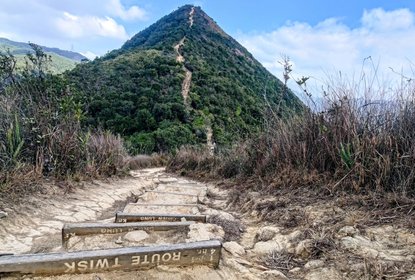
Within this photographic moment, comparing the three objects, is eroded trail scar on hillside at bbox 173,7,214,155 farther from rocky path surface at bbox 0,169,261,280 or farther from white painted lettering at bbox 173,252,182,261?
white painted lettering at bbox 173,252,182,261

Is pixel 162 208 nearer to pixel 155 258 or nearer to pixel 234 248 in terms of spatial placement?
pixel 234 248

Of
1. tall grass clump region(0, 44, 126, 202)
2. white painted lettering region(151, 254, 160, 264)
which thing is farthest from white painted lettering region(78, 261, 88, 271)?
tall grass clump region(0, 44, 126, 202)

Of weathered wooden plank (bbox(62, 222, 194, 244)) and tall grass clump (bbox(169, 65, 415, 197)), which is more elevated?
tall grass clump (bbox(169, 65, 415, 197))

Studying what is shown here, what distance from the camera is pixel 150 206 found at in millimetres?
3445

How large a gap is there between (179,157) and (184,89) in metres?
21.0

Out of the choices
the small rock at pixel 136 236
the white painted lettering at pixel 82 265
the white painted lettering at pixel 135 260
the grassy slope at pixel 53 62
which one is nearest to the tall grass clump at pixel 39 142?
the small rock at pixel 136 236

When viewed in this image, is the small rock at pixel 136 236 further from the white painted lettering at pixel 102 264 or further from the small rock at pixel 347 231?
the small rock at pixel 347 231

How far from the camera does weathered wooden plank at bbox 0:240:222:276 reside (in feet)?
5.22

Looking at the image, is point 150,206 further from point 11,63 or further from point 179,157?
point 179,157

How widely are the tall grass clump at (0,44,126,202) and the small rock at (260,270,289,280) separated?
8.35ft

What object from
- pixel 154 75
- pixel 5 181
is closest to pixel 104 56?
pixel 154 75

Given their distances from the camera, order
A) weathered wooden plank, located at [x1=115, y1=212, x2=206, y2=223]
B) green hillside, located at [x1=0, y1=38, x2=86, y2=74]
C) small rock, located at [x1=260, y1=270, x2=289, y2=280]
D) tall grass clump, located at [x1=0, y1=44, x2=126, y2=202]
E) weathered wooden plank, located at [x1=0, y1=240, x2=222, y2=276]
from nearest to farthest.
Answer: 1. weathered wooden plank, located at [x1=0, y1=240, x2=222, y2=276]
2. small rock, located at [x1=260, y1=270, x2=289, y2=280]
3. weathered wooden plank, located at [x1=115, y1=212, x2=206, y2=223]
4. tall grass clump, located at [x1=0, y1=44, x2=126, y2=202]
5. green hillside, located at [x1=0, y1=38, x2=86, y2=74]

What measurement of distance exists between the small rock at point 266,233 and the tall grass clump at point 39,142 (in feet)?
7.96

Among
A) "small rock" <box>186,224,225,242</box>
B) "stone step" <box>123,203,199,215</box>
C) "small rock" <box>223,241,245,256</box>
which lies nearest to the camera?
"small rock" <box>223,241,245,256</box>
